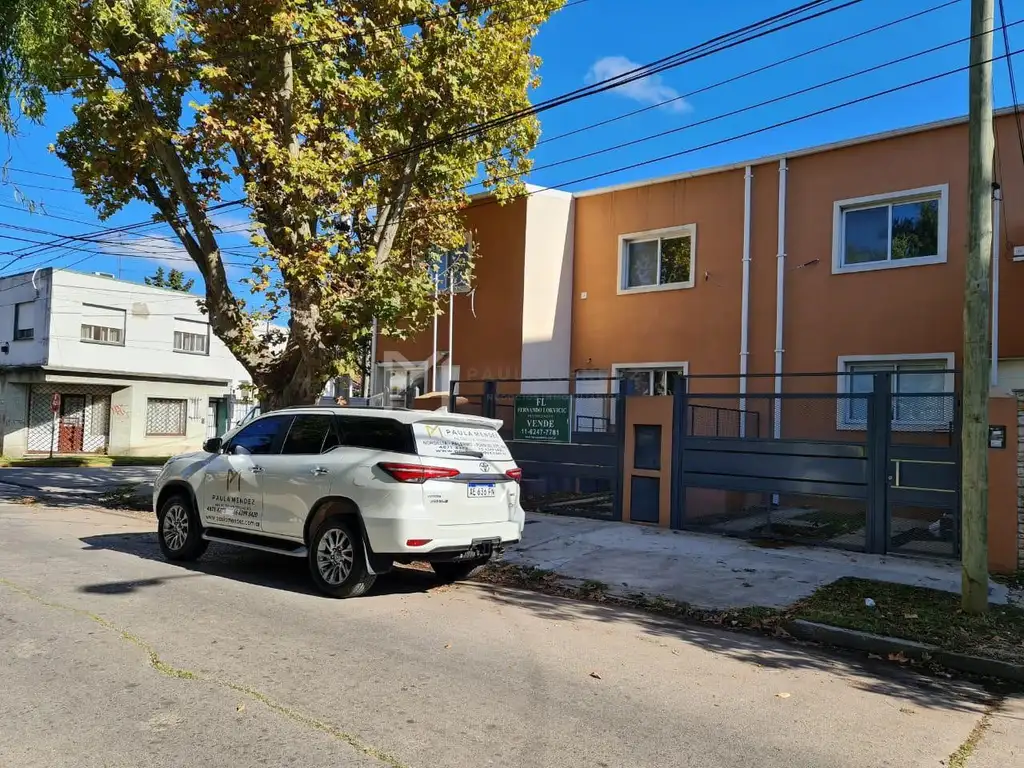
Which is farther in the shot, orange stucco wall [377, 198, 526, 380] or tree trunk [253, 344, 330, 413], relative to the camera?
orange stucco wall [377, 198, 526, 380]

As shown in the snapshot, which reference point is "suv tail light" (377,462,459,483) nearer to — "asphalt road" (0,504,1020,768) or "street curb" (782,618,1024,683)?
"asphalt road" (0,504,1020,768)

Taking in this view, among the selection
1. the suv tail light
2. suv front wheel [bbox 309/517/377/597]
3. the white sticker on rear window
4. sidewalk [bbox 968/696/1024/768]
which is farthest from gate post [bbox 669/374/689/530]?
sidewalk [bbox 968/696/1024/768]

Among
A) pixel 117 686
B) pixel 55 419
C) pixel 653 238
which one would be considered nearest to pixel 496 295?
pixel 653 238

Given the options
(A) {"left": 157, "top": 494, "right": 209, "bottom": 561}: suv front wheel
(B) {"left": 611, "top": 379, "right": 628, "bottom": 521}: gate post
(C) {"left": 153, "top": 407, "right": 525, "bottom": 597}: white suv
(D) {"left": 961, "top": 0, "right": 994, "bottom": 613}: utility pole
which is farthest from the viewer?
(B) {"left": 611, "top": 379, "right": 628, "bottom": 521}: gate post

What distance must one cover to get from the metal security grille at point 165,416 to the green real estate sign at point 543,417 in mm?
22844

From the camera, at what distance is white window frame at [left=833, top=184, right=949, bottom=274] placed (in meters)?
12.8

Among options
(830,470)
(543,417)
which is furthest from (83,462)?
(830,470)

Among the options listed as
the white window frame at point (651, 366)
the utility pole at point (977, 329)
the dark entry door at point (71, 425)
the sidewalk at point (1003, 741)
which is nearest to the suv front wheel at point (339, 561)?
the sidewalk at point (1003, 741)

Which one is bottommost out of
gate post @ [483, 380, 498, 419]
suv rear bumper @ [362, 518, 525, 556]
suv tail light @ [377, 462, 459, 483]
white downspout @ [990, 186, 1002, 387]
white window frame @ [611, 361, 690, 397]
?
suv rear bumper @ [362, 518, 525, 556]

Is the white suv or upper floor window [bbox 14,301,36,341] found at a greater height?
upper floor window [bbox 14,301,36,341]

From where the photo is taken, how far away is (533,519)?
481 inches

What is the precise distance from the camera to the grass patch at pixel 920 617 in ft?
19.8

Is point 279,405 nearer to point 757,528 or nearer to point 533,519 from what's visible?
point 533,519

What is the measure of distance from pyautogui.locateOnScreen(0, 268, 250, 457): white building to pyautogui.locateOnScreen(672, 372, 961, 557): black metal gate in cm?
2036
